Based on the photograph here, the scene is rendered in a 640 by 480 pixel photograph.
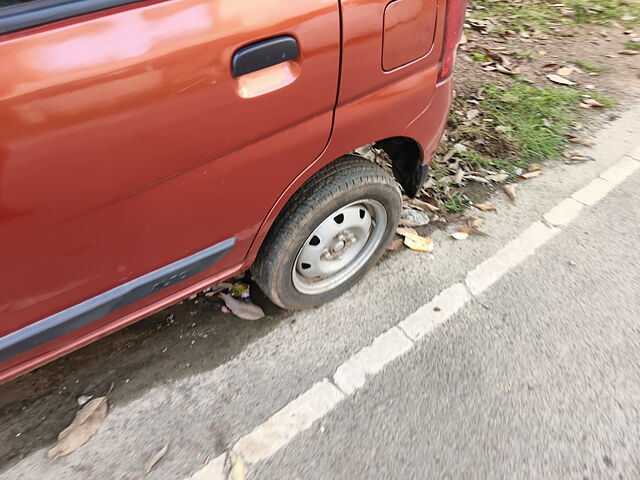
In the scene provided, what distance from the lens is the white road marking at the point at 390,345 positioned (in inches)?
67.1

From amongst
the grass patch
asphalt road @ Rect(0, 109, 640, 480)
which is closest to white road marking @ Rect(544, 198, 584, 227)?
asphalt road @ Rect(0, 109, 640, 480)

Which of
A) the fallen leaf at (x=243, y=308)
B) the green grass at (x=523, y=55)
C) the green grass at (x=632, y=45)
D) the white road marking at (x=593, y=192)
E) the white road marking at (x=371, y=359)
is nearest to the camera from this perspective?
the white road marking at (x=371, y=359)

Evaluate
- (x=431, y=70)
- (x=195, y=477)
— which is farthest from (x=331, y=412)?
(x=431, y=70)

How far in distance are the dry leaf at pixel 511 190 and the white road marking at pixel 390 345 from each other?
0.23m

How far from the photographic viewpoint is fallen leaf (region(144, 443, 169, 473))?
5.32ft

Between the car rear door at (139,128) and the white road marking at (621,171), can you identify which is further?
the white road marking at (621,171)

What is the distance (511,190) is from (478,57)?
193cm

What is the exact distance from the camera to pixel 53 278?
1.26 meters

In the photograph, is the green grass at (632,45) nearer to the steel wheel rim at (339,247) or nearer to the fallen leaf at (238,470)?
the steel wheel rim at (339,247)

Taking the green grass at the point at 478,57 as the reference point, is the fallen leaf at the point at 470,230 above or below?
below

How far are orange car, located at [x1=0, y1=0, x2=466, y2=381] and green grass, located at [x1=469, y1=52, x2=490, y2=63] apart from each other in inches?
105

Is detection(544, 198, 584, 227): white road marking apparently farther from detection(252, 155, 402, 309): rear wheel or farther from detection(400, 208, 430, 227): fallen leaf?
detection(252, 155, 402, 309): rear wheel

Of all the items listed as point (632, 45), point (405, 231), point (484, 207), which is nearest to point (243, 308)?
point (405, 231)

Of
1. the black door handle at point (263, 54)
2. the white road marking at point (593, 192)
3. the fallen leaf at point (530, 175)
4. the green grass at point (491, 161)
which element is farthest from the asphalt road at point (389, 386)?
the black door handle at point (263, 54)
